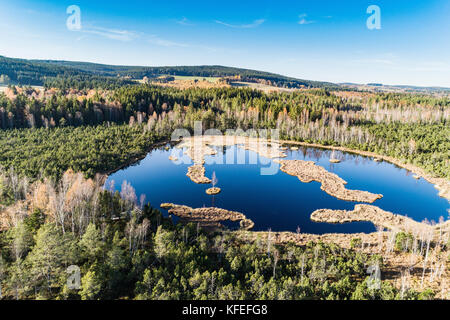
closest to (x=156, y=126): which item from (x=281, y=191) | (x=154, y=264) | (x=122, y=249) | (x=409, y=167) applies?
(x=281, y=191)

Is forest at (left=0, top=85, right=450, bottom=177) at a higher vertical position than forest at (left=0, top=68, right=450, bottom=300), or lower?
higher

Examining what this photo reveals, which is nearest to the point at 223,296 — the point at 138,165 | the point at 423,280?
the point at 423,280

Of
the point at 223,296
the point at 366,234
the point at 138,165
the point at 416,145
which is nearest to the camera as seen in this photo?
the point at 223,296

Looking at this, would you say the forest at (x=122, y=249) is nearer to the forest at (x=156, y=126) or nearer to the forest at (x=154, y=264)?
the forest at (x=154, y=264)

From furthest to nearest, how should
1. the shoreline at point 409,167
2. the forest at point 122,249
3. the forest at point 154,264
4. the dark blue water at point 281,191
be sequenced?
the shoreline at point 409,167, the dark blue water at point 281,191, the forest at point 122,249, the forest at point 154,264

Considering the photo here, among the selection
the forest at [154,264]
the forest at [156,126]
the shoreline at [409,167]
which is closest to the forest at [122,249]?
the forest at [154,264]

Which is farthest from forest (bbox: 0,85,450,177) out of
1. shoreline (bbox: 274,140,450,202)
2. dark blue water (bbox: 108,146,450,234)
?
dark blue water (bbox: 108,146,450,234)

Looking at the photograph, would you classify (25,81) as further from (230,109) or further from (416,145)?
(416,145)

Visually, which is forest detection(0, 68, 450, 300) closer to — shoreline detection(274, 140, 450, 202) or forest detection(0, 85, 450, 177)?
forest detection(0, 85, 450, 177)
